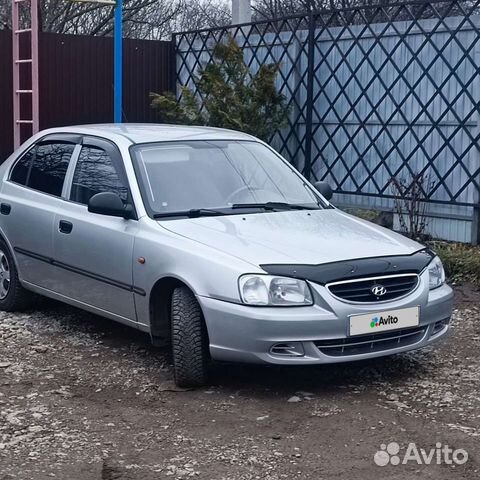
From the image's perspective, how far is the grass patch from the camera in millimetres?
8560

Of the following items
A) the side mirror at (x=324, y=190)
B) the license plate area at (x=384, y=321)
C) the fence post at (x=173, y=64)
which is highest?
the fence post at (x=173, y=64)

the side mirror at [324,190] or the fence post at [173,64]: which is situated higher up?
the fence post at [173,64]

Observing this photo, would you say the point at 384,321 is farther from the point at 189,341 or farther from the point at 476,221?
the point at 476,221

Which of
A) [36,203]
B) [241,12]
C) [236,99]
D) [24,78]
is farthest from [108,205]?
[241,12]

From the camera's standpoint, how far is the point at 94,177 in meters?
6.66

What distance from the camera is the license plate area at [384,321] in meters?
5.30

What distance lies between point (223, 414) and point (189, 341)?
499mm

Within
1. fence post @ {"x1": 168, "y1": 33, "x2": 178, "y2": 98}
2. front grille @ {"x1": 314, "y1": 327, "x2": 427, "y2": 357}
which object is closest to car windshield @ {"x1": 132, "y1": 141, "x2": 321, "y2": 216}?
front grille @ {"x1": 314, "y1": 327, "x2": 427, "y2": 357}

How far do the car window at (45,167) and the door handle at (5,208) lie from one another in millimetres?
218

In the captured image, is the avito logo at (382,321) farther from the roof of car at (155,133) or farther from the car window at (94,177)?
the roof of car at (155,133)

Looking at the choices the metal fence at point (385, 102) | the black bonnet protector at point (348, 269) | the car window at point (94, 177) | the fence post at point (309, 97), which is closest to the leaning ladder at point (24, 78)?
the metal fence at point (385, 102)

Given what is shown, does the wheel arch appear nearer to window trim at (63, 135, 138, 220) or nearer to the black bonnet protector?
window trim at (63, 135, 138, 220)

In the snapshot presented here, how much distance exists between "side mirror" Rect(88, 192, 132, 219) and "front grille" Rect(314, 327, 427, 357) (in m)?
1.62

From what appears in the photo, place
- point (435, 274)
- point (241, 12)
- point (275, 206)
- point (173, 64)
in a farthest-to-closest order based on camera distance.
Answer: point (241, 12) → point (173, 64) → point (275, 206) → point (435, 274)
